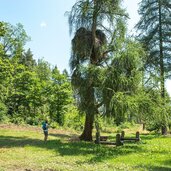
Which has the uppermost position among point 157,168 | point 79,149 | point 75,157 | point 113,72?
point 113,72

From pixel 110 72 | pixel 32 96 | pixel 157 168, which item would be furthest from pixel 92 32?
pixel 32 96

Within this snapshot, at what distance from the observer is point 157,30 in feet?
122

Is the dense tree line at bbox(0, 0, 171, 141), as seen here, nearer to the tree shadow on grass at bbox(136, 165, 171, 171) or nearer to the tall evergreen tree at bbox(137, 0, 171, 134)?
the tall evergreen tree at bbox(137, 0, 171, 134)

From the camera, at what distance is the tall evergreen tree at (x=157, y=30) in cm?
3653

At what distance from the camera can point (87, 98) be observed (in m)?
25.2

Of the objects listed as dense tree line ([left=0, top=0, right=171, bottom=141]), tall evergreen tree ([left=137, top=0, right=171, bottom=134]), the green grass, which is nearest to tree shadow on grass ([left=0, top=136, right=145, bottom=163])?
the green grass

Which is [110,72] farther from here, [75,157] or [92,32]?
[75,157]

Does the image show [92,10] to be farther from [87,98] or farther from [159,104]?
[159,104]

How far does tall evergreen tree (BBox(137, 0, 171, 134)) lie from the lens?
36.5m

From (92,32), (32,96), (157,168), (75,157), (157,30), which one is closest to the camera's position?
(157,168)

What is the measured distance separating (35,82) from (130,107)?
88.6 ft

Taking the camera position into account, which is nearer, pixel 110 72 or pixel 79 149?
pixel 79 149

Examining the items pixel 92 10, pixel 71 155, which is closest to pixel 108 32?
pixel 92 10

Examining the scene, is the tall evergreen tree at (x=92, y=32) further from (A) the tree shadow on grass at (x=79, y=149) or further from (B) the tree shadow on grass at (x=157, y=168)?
(B) the tree shadow on grass at (x=157, y=168)
